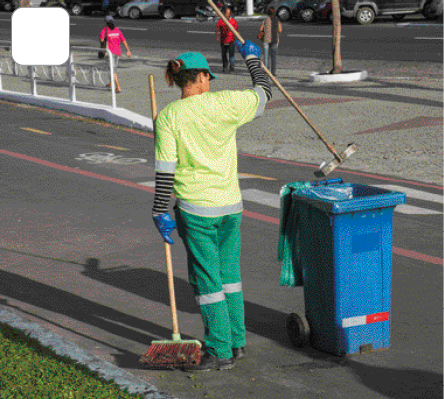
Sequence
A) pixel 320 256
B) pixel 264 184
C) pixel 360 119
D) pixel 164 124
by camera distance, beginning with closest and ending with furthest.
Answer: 1. pixel 164 124
2. pixel 320 256
3. pixel 264 184
4. pixel 360 119

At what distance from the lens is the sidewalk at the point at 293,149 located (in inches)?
201

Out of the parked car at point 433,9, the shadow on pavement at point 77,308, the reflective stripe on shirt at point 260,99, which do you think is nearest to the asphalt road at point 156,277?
the shadow on pavement at point 77,308

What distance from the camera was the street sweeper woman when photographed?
16.4 feet

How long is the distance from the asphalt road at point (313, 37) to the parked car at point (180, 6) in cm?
119

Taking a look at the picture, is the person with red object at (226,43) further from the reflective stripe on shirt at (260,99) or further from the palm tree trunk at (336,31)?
the reflective stripe on shirt at (260,99)

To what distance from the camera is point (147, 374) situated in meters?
5.17

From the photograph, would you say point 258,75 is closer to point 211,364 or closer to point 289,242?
point 289,242

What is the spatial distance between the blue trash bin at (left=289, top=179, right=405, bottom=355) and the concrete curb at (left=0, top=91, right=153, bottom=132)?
34.8 ft

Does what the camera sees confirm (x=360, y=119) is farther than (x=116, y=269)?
Yes

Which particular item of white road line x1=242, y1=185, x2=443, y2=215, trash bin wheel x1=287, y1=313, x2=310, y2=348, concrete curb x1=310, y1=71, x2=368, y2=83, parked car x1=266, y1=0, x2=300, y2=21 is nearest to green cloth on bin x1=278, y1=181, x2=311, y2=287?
trash bin wheel x1=287, y1=313, x2=310, y2=348

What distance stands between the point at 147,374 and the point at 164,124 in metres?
1.52

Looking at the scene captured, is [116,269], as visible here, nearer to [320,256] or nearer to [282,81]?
[320,256]

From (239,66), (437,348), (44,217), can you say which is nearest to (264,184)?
(44,217)

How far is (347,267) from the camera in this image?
17.4ft
